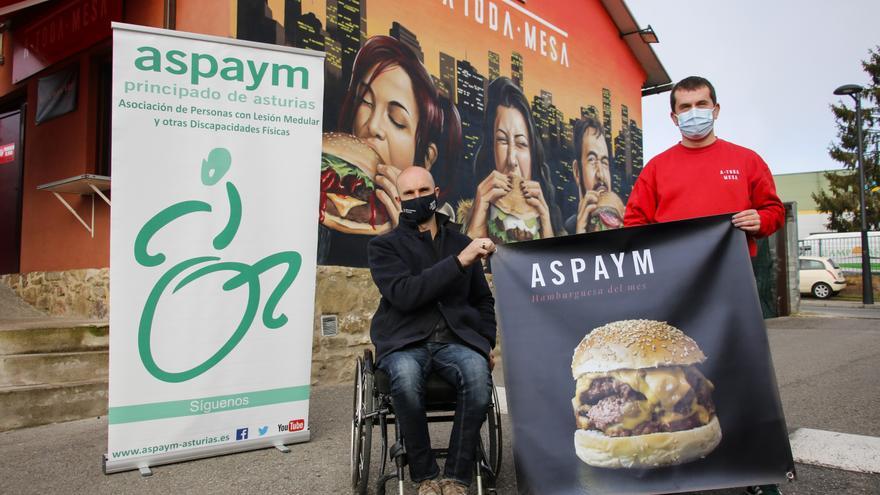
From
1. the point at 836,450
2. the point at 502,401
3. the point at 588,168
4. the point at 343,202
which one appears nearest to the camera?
the point at 836,450

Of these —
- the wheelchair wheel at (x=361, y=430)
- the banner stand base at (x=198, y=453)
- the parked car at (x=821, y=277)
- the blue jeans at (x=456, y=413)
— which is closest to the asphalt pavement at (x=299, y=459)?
the banner stand base at (x=198, y=453)

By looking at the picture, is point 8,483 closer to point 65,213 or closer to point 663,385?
point 663,385

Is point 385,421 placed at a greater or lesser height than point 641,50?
lesser

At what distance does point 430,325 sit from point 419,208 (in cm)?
59

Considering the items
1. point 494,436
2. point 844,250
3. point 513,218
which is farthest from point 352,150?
point 844,250

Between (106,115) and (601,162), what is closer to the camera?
(106,115)

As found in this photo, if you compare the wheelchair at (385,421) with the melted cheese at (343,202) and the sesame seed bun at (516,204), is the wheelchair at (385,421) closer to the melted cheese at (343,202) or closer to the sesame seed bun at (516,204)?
the melted cheese at (343,202)

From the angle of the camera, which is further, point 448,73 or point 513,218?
point 513,218

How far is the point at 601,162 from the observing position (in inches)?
435

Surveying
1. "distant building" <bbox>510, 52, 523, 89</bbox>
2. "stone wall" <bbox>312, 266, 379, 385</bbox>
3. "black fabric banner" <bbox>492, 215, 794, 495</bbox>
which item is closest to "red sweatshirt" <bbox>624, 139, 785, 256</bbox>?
"black fabric banner" <bbox>492, 215, 794, 495</bbox>

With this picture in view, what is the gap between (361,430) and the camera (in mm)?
3025

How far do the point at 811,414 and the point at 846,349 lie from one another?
442 centimetres

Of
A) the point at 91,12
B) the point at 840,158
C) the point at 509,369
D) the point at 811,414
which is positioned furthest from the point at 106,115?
the point at 840,158

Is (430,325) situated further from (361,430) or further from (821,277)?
(821,277)
